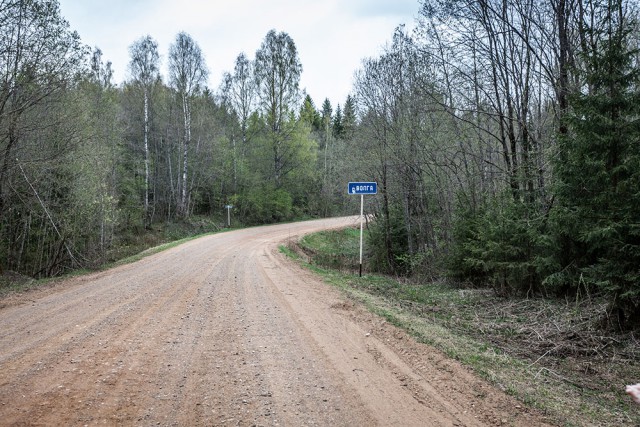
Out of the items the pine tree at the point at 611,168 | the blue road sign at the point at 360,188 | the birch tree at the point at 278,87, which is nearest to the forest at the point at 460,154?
the pine tree at the point at 611,168

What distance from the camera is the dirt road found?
3406 mm

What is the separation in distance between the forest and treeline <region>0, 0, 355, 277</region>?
9 cm

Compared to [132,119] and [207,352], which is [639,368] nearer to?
[207,352]

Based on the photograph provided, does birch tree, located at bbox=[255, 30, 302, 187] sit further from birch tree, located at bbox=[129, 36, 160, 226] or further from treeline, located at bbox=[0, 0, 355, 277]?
birch tree, located at bbox=[129, 36, 160, 226]

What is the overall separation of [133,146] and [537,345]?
30.1m

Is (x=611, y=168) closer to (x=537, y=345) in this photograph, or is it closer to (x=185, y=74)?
(x=537, y=345)

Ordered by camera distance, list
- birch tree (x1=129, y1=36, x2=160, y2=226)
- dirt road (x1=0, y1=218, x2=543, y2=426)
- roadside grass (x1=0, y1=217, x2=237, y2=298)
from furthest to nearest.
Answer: birch tree (x1=129, y1=36, x2=160, y2=226) → roadside grass (x1=0, y1=217, x2=237, y2=298) → dirt road (x1=0, y1=218, x2=543, y2=426)

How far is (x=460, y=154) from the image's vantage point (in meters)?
13.9

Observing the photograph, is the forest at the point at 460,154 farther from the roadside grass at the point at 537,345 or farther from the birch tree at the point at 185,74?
the birch tree at the point at 185,74

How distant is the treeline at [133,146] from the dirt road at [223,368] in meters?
6.42

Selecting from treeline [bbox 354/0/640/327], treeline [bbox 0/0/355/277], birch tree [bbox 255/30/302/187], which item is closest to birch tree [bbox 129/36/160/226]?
treeline [bbox 0/0/355/277]

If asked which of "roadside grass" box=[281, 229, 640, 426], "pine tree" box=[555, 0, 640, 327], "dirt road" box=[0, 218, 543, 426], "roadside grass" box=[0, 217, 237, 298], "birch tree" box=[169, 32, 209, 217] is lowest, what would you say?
"roadside grass" box=[281, 229, 640, 426]

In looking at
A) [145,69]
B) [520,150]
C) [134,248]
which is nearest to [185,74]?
[145,69]

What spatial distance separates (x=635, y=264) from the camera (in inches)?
222
